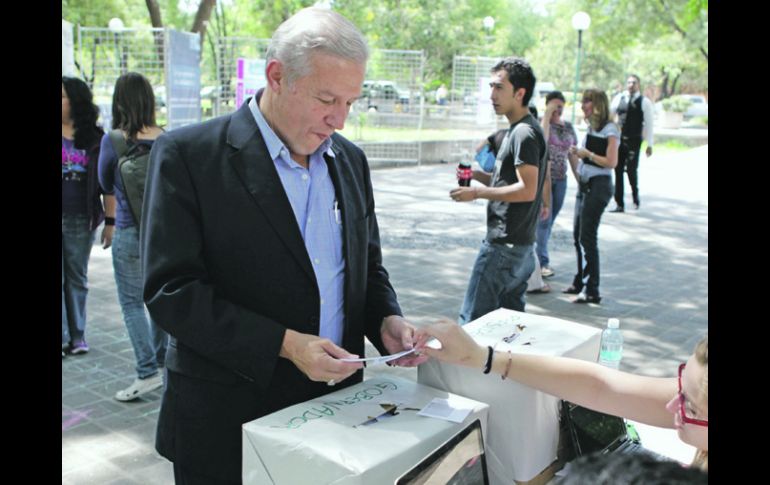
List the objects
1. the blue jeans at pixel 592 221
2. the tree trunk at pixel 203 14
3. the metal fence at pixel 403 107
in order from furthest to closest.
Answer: the metal fence at pixel 403 107 < the tree trunk at pixel 203 14 < the blue jeans at pixel 592 221

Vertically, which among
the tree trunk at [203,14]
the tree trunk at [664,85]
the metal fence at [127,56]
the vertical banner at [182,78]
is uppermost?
the tree trunk at [664,85]

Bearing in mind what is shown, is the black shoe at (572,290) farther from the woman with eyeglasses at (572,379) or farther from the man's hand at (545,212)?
the woman with eyeglasses at (572,379)

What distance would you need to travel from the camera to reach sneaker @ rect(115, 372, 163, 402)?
4.33 m

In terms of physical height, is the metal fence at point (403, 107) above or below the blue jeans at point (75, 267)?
above

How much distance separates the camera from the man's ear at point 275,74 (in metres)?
1.79

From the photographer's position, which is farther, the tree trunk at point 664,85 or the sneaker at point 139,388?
the tree trunk at point 664,85

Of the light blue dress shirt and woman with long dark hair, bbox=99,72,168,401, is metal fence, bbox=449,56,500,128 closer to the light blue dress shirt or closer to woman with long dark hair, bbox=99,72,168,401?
woman with long dark hair, bbox=99,72,168,401

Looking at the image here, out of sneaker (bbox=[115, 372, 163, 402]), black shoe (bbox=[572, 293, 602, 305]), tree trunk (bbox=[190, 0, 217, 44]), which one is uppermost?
tree trunk (bbox=[190, 0, 217, 44])

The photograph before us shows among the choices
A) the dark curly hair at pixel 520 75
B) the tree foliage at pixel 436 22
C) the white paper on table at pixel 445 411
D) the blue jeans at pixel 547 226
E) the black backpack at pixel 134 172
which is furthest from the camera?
the tree foliage at pixel 436 22

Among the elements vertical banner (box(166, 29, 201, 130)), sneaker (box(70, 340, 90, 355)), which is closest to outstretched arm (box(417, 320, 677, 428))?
sneaker (box(70, 340, 90, 355))

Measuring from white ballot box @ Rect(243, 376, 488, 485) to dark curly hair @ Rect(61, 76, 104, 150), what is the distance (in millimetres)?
3616

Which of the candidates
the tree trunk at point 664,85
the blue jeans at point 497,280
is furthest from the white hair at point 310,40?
the tree trunk at point 664,85
